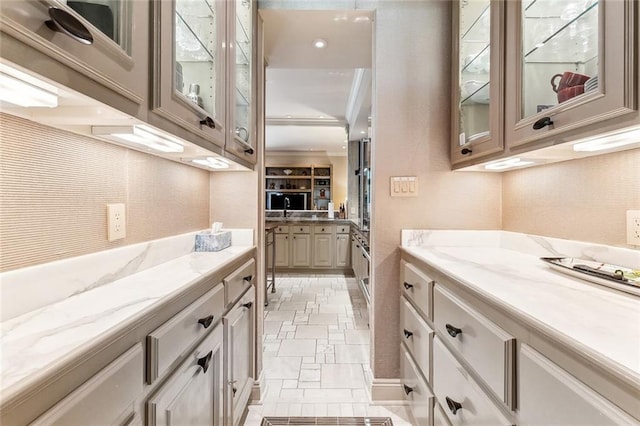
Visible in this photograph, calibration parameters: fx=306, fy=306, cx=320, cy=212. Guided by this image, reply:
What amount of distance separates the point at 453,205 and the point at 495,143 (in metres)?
0.60

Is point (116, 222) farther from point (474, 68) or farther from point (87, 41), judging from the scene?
point (474, 68)

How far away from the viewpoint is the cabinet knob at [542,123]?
101 centimetres

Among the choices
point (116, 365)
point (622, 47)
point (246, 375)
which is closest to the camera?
point (116, 365)

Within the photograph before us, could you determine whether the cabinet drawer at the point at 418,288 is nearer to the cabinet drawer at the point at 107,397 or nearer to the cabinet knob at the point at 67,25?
the cabinet drawer at the point at 107,397

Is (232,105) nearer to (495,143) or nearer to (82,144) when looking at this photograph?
(82,144)

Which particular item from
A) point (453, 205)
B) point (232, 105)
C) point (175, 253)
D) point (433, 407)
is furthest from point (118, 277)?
point (453, 205)

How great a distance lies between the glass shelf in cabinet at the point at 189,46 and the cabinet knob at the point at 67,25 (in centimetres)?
49

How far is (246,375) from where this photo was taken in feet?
5.54

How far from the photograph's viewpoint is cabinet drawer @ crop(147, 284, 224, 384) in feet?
2.44

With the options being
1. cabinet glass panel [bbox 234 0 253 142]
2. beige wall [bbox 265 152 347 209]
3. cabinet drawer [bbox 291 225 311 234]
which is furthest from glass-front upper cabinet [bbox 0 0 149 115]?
beige wall [bbox 265 152 347 209]

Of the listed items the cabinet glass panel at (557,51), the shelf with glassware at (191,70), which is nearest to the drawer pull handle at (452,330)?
the cabinet glass panel at (557,51)

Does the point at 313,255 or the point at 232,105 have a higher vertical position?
the point at 232,105

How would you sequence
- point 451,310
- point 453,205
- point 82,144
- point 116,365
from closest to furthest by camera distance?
point 116,365
point 82,144
point 451,310
point 453,205

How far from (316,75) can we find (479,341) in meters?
3.27
